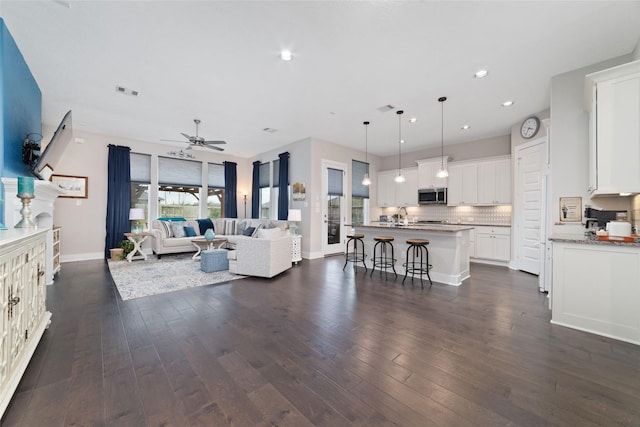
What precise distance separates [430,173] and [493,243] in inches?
93.8

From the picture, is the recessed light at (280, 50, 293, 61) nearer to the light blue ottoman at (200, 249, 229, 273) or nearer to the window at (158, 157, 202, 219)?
the light blue ottoman at (200, 249, 229, 273)

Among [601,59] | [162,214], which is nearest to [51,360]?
[162,214]

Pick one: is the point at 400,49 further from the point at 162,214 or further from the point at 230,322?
the point at 162,214

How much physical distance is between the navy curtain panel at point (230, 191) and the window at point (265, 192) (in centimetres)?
88

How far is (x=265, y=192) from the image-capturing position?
862 cm

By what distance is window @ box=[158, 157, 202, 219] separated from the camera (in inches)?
296

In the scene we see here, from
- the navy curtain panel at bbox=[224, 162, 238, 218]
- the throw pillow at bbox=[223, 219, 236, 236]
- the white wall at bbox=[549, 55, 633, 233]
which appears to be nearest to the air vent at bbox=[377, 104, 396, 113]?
the white wall at bbox=[549, 55, 633, 233]

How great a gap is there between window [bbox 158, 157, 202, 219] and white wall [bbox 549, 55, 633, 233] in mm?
8477

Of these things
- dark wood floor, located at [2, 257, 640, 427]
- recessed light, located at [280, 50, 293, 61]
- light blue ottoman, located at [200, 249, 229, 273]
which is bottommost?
dark wood floor, located at [2, 257, 640, 427]

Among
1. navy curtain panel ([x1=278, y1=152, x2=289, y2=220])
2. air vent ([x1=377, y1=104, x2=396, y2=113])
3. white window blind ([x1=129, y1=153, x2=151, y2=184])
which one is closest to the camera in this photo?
air vent ([x1=377, y1=104, x2=396, y2=113])

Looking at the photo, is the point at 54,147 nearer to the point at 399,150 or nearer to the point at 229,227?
the point at 229,227

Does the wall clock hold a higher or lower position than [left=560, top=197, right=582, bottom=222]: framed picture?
higher

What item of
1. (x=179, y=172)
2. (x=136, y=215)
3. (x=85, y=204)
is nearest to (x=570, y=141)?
(x=136, y=215)

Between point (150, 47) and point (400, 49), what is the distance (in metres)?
2.99
